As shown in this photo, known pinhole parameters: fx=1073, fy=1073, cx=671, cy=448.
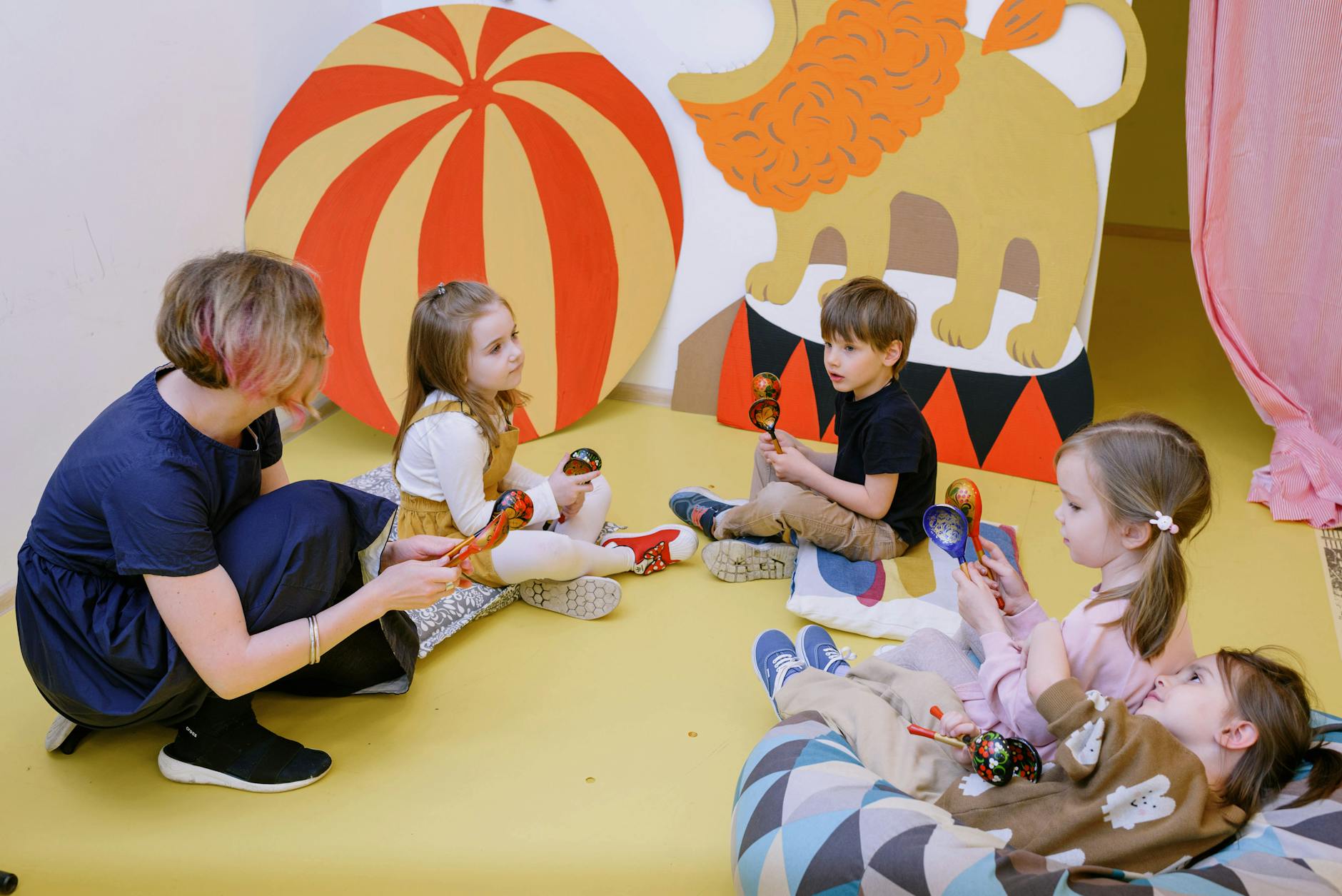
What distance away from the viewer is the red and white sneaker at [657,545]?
7.86 feet

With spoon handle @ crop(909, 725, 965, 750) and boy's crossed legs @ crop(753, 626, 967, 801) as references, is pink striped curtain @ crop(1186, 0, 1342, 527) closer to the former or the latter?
boy's crossed legs @ crop(753, 626, 967, 801)

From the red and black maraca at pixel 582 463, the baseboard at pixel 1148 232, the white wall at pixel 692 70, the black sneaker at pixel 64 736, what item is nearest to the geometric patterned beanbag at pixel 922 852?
the red and black maraca at pixel 582 463

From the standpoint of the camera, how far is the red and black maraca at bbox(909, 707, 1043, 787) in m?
1.45

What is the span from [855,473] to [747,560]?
0.32 metres

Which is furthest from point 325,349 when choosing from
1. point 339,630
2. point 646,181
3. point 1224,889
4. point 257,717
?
point 646,181

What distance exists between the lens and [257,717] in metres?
1.96

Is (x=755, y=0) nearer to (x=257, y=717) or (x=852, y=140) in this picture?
(x=852, y=140)

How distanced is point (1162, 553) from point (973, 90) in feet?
5.41

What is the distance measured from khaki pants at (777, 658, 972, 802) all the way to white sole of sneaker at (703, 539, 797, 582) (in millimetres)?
545

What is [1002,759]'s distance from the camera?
4.75 feet

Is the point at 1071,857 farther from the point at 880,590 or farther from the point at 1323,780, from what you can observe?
the point at 880,590

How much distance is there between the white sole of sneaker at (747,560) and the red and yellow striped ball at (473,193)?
2.68 feet

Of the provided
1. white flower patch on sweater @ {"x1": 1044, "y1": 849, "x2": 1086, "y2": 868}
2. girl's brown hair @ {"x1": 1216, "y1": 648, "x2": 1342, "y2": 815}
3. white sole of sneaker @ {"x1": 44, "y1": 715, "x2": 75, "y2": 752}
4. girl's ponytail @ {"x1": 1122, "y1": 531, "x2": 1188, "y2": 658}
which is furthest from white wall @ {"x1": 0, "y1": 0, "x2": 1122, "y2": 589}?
white flower patch on sweater @ {"x1": 1044, "y1": 849, "x2": 1086, "y2": 868}

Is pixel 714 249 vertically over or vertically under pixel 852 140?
under
